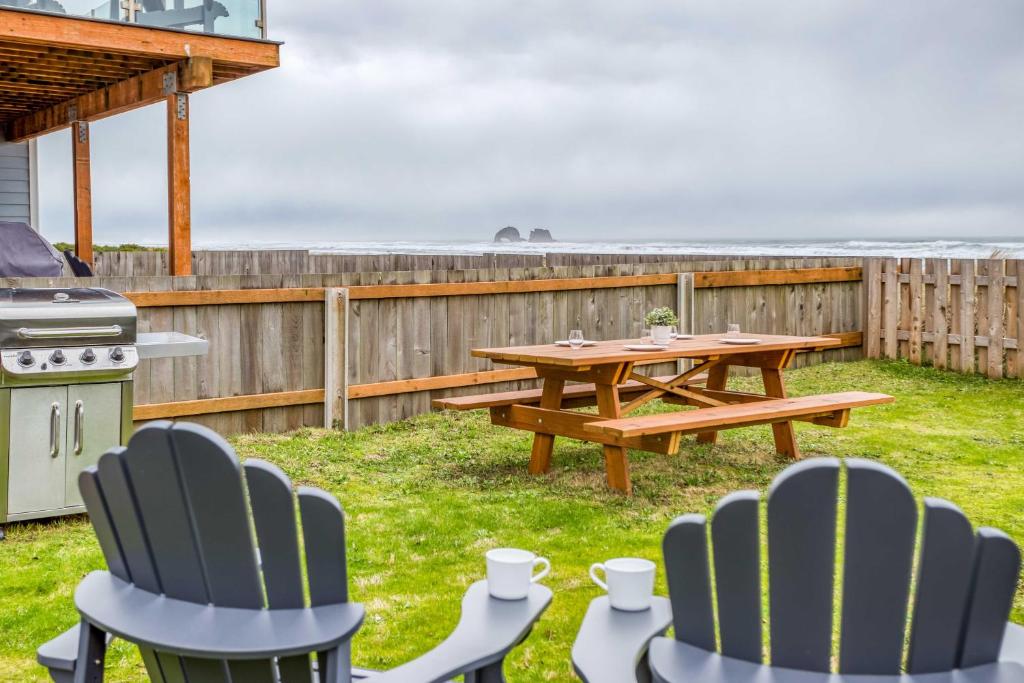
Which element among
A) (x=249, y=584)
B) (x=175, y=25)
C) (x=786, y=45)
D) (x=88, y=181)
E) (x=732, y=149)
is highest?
(x=786, y=45)

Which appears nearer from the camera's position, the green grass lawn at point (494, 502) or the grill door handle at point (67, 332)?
the green grass lawn at point (494, 502)

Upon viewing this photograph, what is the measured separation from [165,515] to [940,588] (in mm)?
1578

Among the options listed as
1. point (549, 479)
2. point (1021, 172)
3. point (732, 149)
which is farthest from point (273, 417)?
point (732, 149)

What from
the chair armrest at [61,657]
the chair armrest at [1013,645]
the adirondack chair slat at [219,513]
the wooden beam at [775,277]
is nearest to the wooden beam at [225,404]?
Answer: the wooden beam at [775,277]

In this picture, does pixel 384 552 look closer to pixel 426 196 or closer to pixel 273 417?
pixel 273 417

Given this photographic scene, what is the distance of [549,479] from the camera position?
7.15m

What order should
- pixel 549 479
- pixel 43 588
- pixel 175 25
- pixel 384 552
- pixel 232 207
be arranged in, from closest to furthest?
pixel 43 588 → pixel 384 552 → pixel 549 479 → pixel 175 25 → pixel 232 207

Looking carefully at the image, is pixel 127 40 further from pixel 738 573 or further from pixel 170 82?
pixel 738 573

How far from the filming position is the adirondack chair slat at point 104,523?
2.34 metres

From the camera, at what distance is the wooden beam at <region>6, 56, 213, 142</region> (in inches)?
397

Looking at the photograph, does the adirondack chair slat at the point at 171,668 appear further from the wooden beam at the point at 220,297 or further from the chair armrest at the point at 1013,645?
the wooden beam at the point at 220,297

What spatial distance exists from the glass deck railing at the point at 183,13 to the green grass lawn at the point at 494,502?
4.32 metres

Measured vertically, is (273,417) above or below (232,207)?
below

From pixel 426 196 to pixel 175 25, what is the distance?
46.9m
